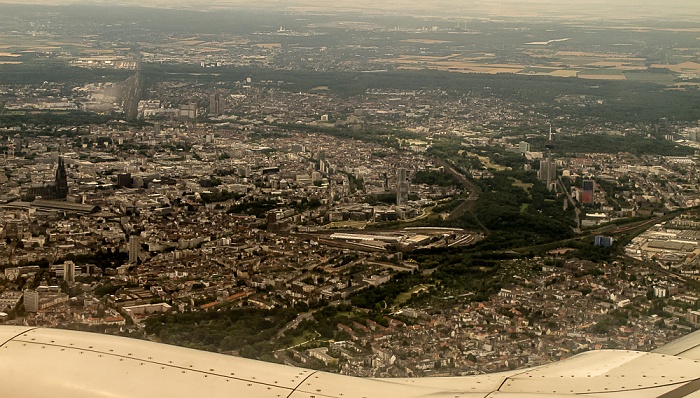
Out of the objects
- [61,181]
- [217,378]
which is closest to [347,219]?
[61,181]

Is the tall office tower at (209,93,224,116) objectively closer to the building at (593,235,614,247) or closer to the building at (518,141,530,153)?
the building at (518,141,530,153)

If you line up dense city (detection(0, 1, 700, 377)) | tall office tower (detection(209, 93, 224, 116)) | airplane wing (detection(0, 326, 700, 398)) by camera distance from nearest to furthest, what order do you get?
airplane wing (detection(0, 326, 700, 398)) < dense city (detection(0, 1, 700, 377)) < tall office tower (detection(209, 93, 224, 116))

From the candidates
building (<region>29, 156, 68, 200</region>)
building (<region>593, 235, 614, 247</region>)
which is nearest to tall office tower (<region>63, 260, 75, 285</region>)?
building (<region>29, 156, 68, 200</region>)

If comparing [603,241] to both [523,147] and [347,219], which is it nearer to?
[347,219]

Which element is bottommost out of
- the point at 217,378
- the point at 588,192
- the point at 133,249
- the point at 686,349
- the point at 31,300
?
the point at 588,192

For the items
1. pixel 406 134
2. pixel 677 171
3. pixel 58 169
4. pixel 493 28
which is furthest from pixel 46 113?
pixel 493 28

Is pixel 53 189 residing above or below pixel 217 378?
below

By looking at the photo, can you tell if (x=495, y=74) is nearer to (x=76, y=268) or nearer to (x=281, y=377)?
(x=76, y=268)
